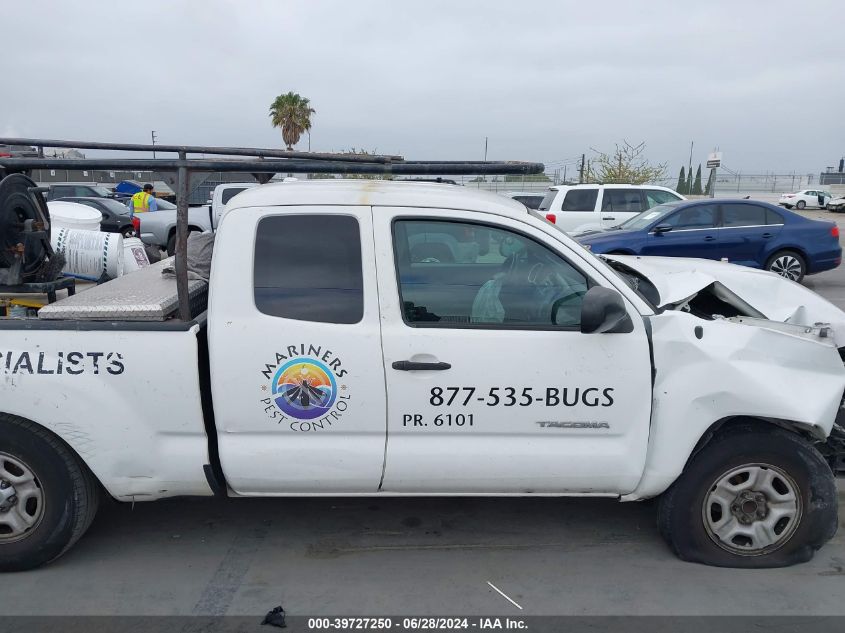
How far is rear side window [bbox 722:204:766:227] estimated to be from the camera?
1123 cm

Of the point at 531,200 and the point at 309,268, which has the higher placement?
the point at 531,200

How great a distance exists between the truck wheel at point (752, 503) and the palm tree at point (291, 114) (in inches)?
1603

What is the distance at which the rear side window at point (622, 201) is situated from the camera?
548 inches

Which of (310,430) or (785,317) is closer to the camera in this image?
(310,430)

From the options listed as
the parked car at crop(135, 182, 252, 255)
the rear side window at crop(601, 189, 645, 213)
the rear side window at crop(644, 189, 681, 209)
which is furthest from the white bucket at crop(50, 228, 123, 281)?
the parked car at crop(135, 182, 252, 255)

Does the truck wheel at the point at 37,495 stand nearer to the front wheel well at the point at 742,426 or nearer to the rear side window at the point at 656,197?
the front wheel well at the point at 742,426

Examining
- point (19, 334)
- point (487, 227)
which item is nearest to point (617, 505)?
point (487, 227)

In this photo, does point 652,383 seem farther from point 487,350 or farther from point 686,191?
Result: point 686,191

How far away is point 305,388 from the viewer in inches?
128

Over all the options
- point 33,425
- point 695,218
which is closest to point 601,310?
point 33,425

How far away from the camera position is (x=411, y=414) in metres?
3.28

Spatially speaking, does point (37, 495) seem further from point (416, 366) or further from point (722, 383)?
point (722, 383)

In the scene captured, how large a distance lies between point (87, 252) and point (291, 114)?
39306 mm
